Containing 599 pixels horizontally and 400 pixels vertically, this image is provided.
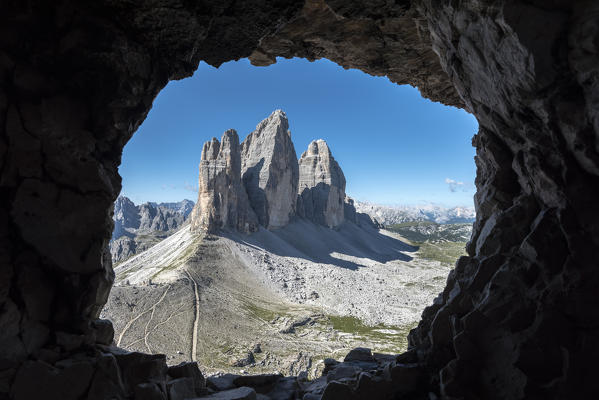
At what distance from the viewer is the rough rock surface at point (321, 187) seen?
475 ft

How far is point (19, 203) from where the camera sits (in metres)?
7.91

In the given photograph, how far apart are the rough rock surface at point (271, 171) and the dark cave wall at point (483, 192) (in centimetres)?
9674

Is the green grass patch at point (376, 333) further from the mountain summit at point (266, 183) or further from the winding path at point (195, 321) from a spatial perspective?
the mountain summit at point (266, 183)

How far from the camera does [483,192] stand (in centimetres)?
1083

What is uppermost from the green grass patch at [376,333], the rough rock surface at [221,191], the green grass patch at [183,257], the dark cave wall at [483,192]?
the rough rock surface at [221,191]

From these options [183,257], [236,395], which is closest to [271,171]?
[183,257]

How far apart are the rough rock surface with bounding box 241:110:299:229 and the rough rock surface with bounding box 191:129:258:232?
49.4 feet

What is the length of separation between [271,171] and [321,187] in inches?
1782

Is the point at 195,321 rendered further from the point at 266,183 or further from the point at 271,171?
the point at 271,171

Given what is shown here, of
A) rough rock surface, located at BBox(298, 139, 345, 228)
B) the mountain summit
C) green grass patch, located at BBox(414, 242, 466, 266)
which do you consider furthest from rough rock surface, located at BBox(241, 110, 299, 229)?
green grass patch, located at BBox(414, 242, 466, 266)

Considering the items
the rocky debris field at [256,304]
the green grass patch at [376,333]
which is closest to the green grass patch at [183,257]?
the rocky debris field at [256,304]

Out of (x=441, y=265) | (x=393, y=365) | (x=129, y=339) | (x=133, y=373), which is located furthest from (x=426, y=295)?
(x=133, y=373)

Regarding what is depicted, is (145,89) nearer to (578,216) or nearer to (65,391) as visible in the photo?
(65,391)

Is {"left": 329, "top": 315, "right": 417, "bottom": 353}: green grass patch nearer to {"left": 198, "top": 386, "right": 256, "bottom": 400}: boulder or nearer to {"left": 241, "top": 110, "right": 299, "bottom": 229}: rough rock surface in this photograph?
{"left": 198, "top": 386, "right": 256, "bottom": 400}: boulder
